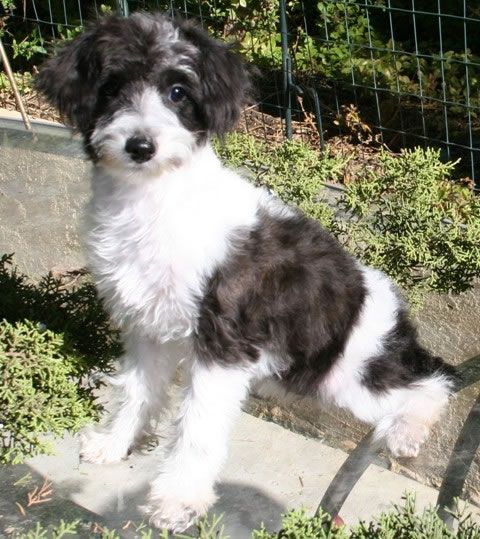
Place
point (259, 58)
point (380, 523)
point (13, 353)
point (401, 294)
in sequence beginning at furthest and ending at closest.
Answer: point (259, 58)
point (401, 294)
point (13, 353)
point (380, 523)

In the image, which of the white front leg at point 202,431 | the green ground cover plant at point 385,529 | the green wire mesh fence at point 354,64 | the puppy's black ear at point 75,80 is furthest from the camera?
the green wire mesh fence at point 354,64

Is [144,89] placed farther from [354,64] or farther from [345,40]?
[345,40]

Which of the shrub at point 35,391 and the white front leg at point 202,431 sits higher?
the shrub at point 35,391

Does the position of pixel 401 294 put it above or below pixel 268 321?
below

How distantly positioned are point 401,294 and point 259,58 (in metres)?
3.33

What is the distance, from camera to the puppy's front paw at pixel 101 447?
141 inches

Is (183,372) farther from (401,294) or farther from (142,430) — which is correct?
(401,294)

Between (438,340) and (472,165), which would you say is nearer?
(438,340)

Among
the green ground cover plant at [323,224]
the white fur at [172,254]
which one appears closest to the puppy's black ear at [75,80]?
the white fur at [172,254]

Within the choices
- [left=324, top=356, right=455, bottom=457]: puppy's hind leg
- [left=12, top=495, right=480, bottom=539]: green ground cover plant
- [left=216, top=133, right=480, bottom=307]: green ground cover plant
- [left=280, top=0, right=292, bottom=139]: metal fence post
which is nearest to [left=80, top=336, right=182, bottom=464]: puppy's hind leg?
[left=324, top=356, right=455, bottom=457]: puppy's hind leg

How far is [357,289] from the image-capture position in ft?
12.6

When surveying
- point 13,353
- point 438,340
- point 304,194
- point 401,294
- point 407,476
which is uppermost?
point 13,353

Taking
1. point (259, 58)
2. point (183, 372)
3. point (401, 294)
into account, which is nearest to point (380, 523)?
point (183, 372)

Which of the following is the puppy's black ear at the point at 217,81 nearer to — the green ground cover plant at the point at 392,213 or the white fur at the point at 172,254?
the white fur at the point at 172,254
